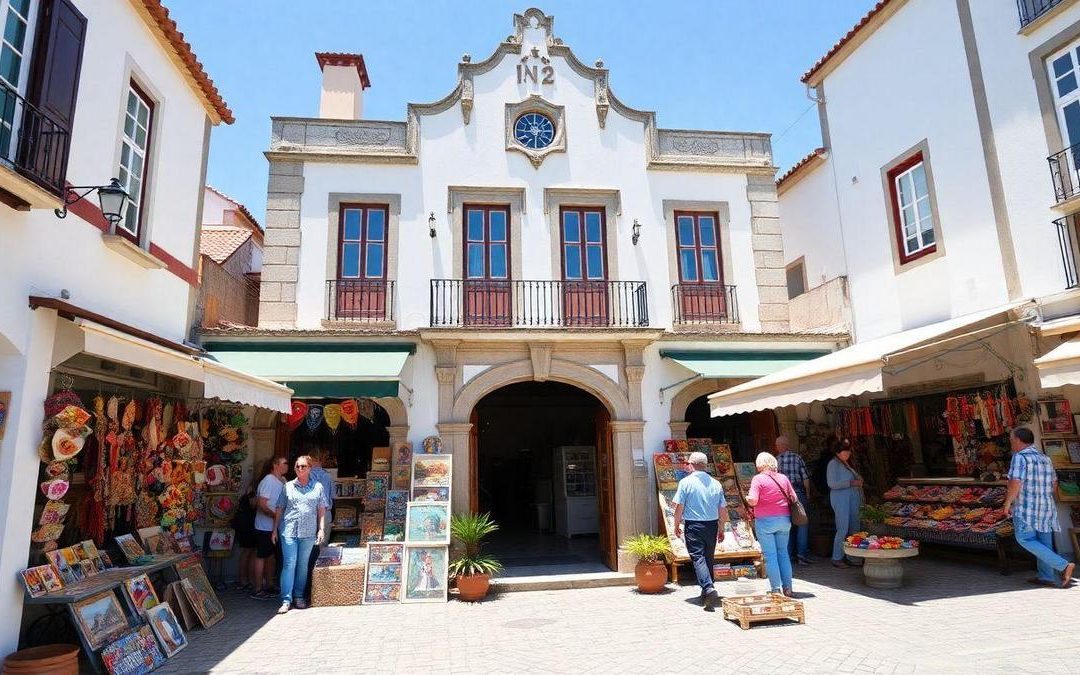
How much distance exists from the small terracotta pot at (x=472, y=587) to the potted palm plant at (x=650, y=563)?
1.96 m

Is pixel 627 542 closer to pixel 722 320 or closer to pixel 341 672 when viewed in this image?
pixel 722 320

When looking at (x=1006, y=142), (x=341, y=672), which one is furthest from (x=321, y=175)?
(x=1006, y=142)

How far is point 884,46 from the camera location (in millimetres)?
10297

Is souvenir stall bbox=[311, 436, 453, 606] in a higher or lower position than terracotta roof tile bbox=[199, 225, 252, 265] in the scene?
lower

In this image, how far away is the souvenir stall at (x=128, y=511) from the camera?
18.0 feet

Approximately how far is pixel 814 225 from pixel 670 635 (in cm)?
896

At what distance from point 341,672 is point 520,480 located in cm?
1134

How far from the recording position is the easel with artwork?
859 centimetres

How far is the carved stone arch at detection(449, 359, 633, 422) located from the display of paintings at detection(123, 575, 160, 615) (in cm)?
425

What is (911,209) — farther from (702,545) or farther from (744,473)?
(702,545)

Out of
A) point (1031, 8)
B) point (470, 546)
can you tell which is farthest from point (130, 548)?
point (1031, 8)

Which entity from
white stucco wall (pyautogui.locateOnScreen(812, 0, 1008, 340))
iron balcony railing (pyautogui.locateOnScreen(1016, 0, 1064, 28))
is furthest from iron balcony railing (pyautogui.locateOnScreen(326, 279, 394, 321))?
iron balcony railing (pyautogui.locateOnScreen(1016, 0, 1064, 28))

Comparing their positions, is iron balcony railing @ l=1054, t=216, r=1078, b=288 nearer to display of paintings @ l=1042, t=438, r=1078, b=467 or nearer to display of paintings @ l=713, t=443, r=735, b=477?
display of paintings @ l=1042, t=438, r=1078, b=467

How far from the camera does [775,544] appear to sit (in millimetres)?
6910
